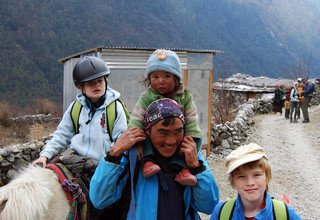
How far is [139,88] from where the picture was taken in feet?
24.9

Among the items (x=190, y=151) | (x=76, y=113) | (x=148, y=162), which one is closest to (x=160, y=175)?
(x=148, y=162)

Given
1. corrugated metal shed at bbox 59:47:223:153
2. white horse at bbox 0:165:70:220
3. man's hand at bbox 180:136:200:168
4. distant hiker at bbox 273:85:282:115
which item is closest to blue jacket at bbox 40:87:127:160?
white horse at bbox 0:165:70:220

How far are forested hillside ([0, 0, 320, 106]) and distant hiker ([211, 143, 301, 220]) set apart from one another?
45169 millimetres

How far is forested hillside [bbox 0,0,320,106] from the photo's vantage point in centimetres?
5869

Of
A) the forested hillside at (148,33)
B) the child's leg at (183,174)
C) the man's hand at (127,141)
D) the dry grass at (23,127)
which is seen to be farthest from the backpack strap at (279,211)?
the forested hillside at (148,33)

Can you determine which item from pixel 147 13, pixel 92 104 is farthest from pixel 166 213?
pixel 147 13

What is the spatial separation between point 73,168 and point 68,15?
78629 millimetres

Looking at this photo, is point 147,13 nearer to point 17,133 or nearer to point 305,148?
point 17,133

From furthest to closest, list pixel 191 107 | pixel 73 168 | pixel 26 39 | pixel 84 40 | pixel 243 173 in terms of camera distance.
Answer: pixel 84 40, pixel 26 39, pixel 73 168, pixel 191 107, pixel 243 173

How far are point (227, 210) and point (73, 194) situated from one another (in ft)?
2.96

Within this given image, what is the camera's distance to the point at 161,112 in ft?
5.86

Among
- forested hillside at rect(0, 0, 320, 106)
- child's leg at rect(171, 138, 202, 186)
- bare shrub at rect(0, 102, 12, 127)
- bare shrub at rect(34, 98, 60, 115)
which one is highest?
forested hillside at rect(0, 0, 320, 106)

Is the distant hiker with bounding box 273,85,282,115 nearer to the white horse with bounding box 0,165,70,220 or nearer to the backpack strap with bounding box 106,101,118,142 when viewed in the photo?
the backpack strap with bounding box 106,101,118,142

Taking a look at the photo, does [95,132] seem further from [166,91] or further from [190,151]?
[190,151]
